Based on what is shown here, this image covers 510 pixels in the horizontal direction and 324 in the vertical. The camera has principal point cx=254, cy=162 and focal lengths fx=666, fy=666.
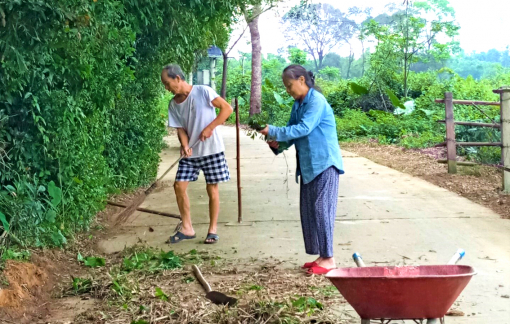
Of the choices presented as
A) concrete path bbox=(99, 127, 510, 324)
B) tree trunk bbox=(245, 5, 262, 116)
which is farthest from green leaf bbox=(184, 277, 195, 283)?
tree trunk bbox=(245, 5, 262, 116)

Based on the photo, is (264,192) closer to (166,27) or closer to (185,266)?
(166,27)

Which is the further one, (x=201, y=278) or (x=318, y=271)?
(x=318, y=271)

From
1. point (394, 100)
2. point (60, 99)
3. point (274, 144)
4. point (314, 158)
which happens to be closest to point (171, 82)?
point (60, 99)

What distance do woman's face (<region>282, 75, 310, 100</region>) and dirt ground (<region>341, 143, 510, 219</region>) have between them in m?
3.81

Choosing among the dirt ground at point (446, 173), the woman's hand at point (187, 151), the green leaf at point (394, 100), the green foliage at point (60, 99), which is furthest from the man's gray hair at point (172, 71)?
the green leaf at point (394, 100)

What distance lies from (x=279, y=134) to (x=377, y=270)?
2.03 meters

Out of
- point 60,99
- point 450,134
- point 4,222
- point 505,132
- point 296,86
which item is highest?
point 296,86

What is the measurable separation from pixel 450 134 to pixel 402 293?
9.17 m

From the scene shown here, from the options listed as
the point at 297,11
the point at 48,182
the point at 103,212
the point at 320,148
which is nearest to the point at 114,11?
the point at 48,182

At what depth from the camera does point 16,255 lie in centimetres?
552

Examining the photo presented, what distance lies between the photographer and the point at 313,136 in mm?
5797

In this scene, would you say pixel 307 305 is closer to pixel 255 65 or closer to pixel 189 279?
pixel 189 279

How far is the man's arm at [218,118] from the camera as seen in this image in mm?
6719

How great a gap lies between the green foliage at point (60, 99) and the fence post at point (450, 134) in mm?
5086
